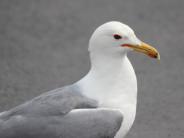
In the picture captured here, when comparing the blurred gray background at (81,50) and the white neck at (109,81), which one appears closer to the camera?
the white neck at (109,81)

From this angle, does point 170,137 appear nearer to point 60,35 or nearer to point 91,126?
point 91,126

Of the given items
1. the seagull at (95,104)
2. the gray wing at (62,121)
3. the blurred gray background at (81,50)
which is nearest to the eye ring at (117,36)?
the seagull at (95,104)

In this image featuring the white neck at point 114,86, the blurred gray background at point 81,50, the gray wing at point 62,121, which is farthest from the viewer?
the blurred gray background at point 81,50

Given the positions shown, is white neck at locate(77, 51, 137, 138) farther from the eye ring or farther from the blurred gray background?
the blurred gray background

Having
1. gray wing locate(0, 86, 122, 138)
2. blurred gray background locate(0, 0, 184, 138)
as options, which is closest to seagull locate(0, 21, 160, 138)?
gray wing locate(0, 86, 122, 138)

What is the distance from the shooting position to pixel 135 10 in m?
10.2

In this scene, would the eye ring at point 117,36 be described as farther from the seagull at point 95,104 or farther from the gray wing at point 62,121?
the gray wing at point 62,121

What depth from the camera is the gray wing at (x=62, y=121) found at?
17.9 ft

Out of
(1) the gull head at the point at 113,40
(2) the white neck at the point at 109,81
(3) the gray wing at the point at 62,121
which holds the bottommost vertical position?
(3) the gray wing at the point at 62,121

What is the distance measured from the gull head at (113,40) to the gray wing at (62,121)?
0.51 m

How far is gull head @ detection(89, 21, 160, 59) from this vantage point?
5.73 metres

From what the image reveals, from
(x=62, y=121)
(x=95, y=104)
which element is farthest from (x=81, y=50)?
(x=62, y=121)

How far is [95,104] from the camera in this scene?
5594 millimetres

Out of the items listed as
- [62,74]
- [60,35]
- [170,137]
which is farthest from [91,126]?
[60,35]
